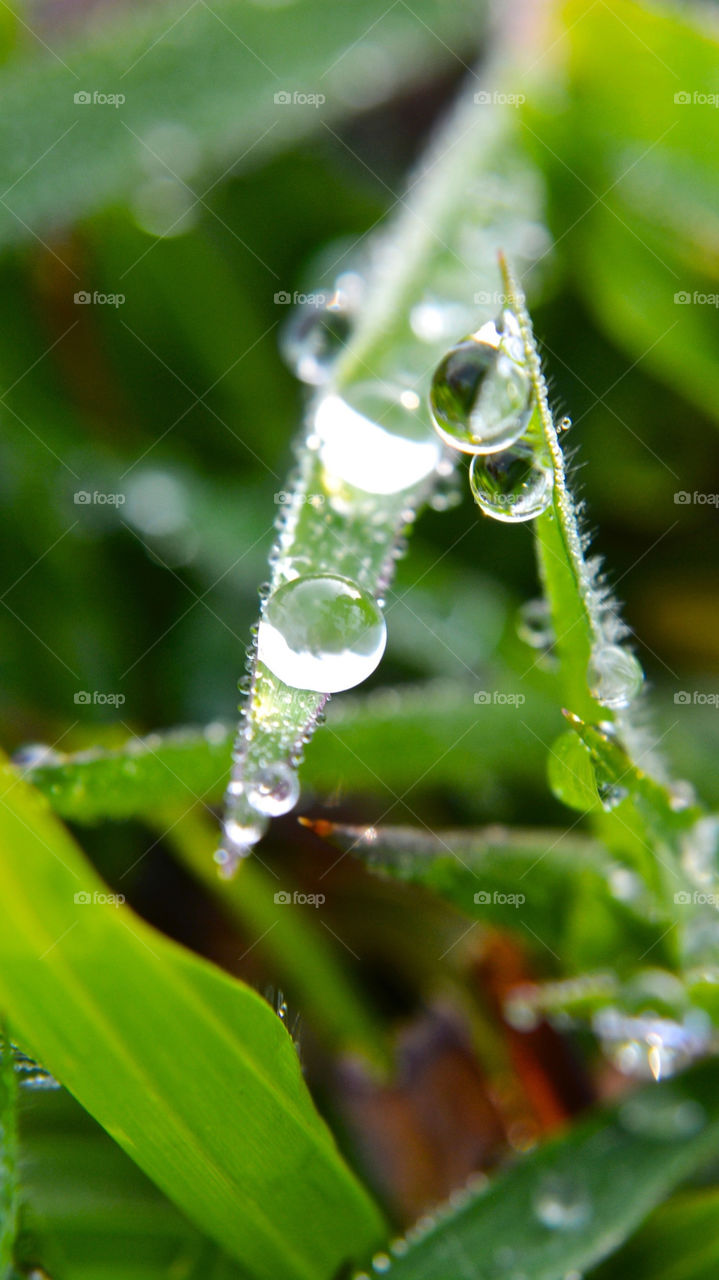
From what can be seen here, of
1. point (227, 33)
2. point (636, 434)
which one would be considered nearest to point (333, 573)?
point (636, 434)

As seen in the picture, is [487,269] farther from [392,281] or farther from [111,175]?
[111,175]

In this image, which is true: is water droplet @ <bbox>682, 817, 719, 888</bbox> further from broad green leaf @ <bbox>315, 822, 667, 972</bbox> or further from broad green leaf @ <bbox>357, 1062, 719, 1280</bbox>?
broad green leaf @ <bbox>357, 1062, 719, 1280</bbox>


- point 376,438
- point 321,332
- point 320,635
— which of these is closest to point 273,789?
point 320,635

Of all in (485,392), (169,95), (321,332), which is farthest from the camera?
(169,95)

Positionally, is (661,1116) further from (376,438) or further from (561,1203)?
(376,438)

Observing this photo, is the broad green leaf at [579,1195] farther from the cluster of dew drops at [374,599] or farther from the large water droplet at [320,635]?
the large water droplet at [320,635]

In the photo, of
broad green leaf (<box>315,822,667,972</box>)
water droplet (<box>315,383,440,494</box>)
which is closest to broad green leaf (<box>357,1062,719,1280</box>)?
broad green leaf (<box>315,822,667,972</box>)
